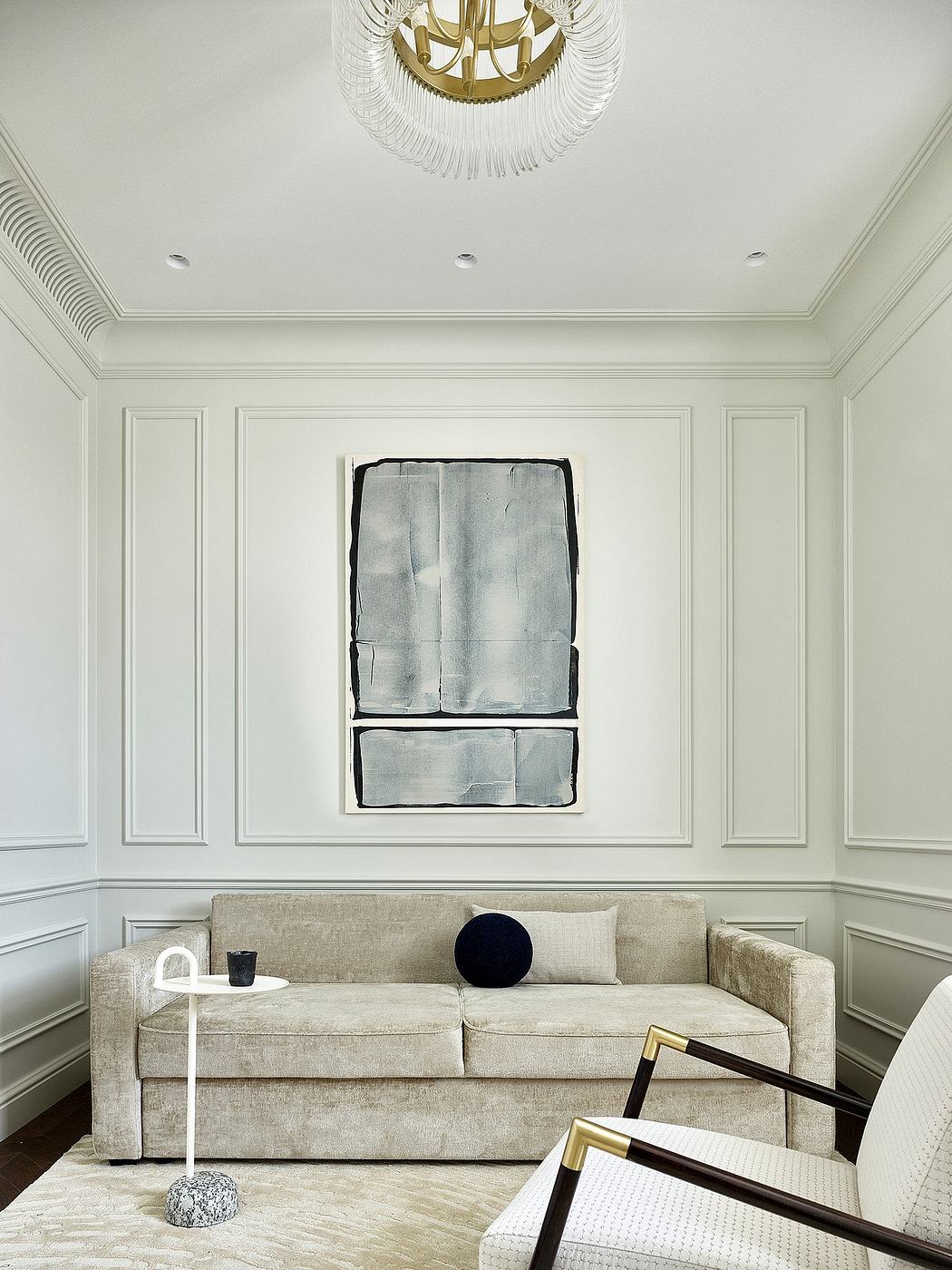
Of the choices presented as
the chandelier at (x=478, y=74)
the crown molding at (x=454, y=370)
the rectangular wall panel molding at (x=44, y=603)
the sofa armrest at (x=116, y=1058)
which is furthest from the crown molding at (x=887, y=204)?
the sofa armrest at (x=116, y=1058)

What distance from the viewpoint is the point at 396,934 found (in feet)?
12.5

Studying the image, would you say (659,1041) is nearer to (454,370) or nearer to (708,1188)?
(708,1188)

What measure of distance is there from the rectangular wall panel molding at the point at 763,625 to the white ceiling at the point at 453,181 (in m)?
0.58

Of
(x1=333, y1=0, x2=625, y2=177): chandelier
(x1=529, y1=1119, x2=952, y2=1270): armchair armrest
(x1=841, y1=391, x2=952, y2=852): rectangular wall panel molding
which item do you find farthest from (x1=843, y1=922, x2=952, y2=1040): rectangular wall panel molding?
(x1=333, y1=0, x2=625, y2=177): chandelier

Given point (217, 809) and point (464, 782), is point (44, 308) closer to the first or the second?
point (217, 809)

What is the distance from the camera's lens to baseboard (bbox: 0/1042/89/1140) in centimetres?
330

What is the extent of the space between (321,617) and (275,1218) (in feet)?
7.26

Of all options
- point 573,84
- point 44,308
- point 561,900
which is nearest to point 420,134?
point 573,84

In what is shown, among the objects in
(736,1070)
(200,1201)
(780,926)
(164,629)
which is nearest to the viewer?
(736,1070)

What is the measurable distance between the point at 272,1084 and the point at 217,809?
135cm

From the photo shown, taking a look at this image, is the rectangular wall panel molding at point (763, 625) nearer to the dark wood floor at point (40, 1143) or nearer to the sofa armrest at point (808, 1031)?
the sofa armrest at point (808, 1031)

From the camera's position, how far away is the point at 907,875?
3441 millimetres

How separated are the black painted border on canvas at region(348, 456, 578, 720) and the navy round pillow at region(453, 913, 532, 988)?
35.4 inches

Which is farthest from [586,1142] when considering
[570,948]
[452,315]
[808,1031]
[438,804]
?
[452,315]
